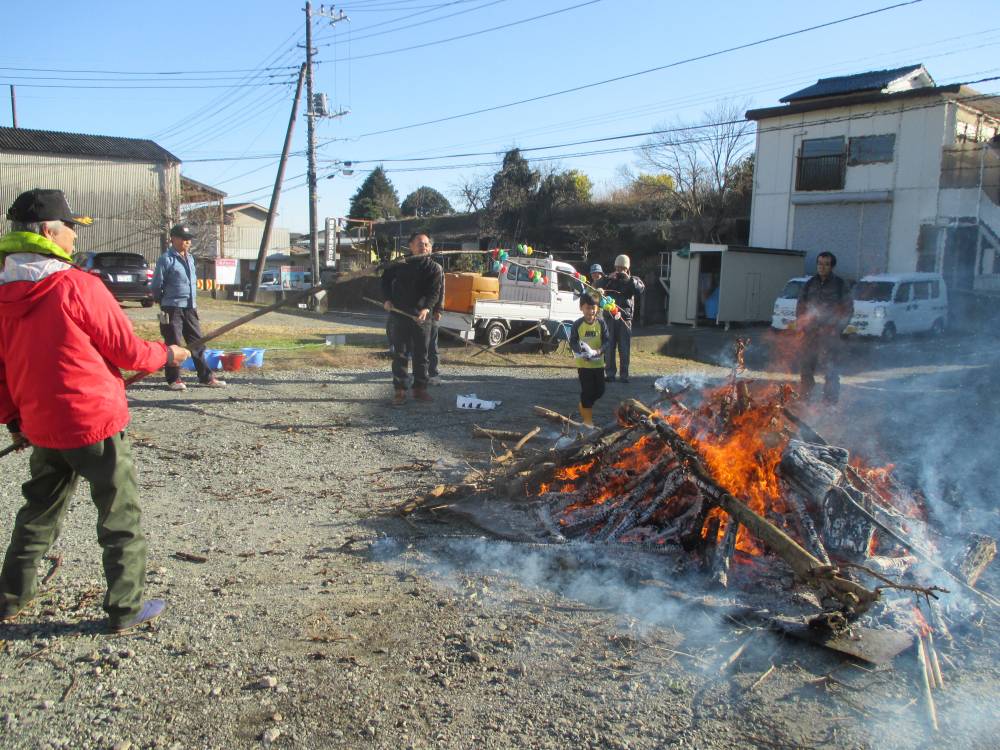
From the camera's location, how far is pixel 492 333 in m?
15.1

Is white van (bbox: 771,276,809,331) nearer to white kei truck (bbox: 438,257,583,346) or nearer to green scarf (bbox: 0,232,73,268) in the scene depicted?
white kei truck (bbox: 438,257,583,346)

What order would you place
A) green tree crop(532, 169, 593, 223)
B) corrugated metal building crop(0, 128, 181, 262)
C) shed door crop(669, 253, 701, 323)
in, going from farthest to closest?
corrugated metal building crop(0, 128, 181, 262)
green tree crop(532, 169, 593, 223)
shed door crop(669, 253, 701, 323)

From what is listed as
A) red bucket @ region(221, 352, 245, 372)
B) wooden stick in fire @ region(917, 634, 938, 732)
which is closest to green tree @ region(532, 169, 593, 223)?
red bucket @ region(221, 352, 245, 372)

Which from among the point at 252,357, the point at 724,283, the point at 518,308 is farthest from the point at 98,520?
the point at 724,283

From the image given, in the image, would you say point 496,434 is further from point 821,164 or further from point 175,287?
point 821,164

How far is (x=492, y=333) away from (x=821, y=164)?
54.1ft

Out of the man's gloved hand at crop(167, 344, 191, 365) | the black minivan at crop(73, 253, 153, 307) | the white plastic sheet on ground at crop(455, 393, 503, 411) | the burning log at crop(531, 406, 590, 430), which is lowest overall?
the white plastic sheet on ground at crop(455, 393, 503, 411)

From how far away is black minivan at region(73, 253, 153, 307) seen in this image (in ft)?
70.5

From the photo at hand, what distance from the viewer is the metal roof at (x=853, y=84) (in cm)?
2469

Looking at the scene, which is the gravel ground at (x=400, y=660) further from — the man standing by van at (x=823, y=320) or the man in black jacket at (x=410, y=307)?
the man standing by van at (x=823, y=320)

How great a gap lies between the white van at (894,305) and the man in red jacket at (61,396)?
17560mm

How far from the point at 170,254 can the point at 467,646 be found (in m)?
6.96

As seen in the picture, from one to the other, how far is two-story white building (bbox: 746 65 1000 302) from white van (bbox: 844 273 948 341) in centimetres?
416

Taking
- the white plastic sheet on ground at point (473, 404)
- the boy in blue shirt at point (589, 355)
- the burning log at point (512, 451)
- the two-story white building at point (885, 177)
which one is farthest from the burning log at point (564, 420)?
the two-story white building at point (885, 177)
